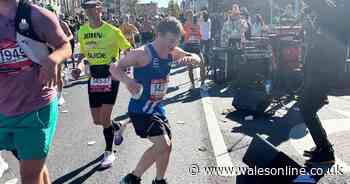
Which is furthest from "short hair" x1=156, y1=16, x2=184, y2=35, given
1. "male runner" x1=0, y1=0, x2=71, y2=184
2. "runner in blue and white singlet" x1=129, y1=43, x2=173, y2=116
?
"male runner" x1=0, y1=0, x2=71, y2=184

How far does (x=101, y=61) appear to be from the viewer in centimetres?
587

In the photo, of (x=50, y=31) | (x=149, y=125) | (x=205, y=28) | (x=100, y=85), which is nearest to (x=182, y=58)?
(x=149, y=125)

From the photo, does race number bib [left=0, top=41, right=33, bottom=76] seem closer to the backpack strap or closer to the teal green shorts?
the backpack strap

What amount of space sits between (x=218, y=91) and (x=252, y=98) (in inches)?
114

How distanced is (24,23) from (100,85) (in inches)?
106

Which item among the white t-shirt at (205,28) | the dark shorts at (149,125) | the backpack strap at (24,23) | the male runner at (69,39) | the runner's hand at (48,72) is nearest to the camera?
the runner's hand at (48,72)

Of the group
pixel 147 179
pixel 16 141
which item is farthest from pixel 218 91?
pixel 16 141

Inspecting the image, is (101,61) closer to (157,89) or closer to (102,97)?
(102,97)

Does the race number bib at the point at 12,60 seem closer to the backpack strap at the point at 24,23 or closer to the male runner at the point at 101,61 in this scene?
the backpack strap at the point at 24,23

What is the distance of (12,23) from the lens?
310 cm

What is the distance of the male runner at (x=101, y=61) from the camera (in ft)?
18.8

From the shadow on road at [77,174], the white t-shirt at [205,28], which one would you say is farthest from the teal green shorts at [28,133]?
the white t-shirt at [205,28]

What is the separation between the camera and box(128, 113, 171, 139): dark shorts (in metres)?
4.27

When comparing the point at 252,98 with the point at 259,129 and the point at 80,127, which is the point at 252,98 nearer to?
the point at 259,129
